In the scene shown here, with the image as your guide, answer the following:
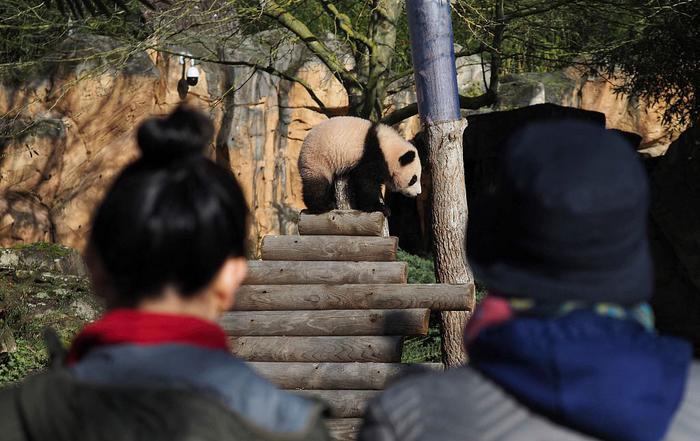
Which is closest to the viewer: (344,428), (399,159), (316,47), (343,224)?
(344,428)

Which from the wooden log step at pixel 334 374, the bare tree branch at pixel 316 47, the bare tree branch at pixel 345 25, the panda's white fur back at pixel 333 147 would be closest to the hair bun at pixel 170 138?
the wooden log step at pixel 334 374

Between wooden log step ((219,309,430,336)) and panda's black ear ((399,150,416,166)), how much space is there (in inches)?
119

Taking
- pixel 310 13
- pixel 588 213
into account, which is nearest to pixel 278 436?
pixel 588 213

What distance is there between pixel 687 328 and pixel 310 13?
8.21m

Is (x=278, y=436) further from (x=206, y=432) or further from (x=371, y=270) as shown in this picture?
(x=371, y=270)

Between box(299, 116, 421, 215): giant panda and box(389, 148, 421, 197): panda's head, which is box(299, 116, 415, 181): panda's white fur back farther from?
box(389, 148, 421, 197): panda's head

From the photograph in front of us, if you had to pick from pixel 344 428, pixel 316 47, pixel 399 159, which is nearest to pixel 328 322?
pixel 344 428

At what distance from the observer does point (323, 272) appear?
22.4 ft

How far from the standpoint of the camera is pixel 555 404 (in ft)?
4.26

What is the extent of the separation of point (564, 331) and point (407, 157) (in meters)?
7.88

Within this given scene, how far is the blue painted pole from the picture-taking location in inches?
240

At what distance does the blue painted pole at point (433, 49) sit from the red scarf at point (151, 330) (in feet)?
16.2

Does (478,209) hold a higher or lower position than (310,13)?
lower

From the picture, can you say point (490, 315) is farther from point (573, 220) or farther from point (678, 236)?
point (678, 236)
